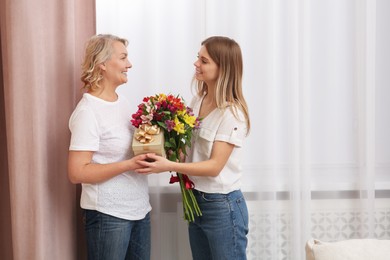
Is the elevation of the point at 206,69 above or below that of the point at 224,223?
above

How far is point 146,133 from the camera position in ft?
6.27

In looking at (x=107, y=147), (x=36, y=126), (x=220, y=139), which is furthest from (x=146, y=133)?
(x=36, y=126)

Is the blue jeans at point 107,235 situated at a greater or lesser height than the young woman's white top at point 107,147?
lesser

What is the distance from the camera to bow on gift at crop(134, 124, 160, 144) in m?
1.90

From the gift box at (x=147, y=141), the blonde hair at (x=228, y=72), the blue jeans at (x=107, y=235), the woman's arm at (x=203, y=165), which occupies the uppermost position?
the blonde hair at (x=228, y=72)

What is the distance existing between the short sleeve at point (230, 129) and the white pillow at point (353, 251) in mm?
676

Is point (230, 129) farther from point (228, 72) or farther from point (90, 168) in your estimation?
point (90, 168)

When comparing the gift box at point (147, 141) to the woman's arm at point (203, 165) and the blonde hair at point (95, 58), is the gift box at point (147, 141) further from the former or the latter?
the blonde hair at point (95, 58)

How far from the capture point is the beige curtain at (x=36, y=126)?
1.85m

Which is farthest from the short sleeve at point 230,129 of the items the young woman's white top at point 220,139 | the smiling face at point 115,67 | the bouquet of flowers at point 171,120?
the smiling face at point 115,67

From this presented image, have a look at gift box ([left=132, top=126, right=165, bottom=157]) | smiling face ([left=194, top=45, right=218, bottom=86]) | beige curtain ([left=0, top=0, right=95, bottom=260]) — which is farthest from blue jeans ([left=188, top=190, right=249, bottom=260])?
beige curtain ([left=0, top=0, right=95, bottom=260])

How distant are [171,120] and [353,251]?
34.6 inches

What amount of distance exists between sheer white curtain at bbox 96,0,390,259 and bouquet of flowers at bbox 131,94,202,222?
452mm

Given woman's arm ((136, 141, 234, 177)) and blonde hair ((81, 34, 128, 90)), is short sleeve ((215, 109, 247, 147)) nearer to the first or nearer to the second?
woman's arm ((136, 141, 234, 177))
